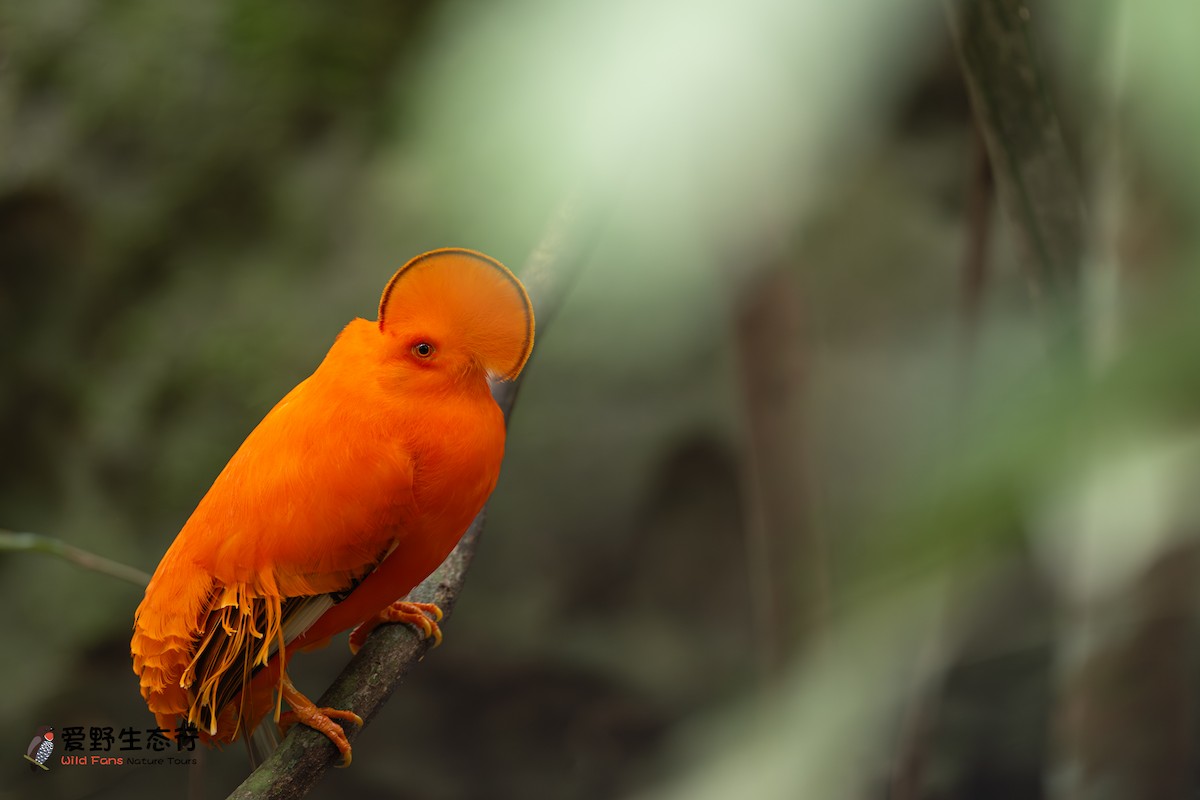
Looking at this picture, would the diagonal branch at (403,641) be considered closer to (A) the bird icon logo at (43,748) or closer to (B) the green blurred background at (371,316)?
(B) the green blurred background at (371,316)

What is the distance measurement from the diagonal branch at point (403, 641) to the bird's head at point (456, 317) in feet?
0.61

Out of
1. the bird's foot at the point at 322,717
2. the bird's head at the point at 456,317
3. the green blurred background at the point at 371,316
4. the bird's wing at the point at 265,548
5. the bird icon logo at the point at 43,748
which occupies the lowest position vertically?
the bird's foot at the point at 322,717

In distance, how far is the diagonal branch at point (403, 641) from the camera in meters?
0.75

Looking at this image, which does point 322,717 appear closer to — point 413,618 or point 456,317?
point 413,618

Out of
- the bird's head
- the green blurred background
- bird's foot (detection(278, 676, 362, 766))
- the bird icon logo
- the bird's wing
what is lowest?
bird's foot (detection(278, 676, 362, 766))

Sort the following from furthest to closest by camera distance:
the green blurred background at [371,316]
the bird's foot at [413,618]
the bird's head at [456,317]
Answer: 1. the green blurred background at [371,316]
2. the bird's foot at [413,618]
3. the bird's head at [456,317]

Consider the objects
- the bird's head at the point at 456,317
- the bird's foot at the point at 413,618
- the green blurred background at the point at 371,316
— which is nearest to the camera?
the bird's head at the point at 456,317

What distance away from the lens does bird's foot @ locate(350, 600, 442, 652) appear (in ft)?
2.86

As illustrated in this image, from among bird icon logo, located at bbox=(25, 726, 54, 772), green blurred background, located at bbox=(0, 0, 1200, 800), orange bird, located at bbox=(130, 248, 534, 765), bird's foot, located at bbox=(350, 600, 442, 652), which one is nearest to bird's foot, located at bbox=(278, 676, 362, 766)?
orange bird, located at bbox=(130, 248, 534, 765)

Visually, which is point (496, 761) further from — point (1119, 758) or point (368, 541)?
point (1119, 758)

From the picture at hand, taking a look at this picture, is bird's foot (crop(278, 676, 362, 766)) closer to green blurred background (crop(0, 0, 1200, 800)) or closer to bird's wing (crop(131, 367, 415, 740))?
bird's wing (crop(131, 367, 415, 740))

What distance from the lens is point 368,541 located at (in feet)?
2.36

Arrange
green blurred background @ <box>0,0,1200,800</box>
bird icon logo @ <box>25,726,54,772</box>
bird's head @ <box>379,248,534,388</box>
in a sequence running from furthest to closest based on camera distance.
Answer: green blurred background @ <box>0,0,1200,800</box> → bird icon logo @ <box>25,726,54,772</box> → bird's head @ <box>379,248,534,388</box>

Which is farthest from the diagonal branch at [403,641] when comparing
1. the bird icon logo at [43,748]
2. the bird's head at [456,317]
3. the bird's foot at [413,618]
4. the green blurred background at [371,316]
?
the bird icon logo at [43,748]
